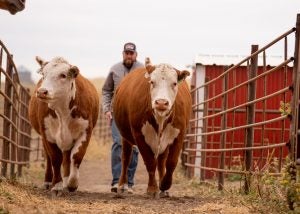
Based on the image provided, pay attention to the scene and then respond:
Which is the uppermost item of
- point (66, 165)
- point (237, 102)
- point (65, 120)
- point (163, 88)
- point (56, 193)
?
point (237, 102)

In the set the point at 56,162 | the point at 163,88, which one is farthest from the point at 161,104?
the point at 56,162

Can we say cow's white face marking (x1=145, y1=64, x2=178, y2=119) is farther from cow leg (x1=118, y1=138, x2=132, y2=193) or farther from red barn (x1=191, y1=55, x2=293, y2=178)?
red barn (x1=191, y1=55, x2=293, y2=178)

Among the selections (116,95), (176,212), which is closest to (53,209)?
(176,212)

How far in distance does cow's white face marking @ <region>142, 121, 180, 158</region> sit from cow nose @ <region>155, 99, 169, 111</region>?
2.11 ft

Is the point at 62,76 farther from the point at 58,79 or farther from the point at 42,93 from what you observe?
the point at 42,93

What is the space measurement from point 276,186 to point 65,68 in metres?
2.93

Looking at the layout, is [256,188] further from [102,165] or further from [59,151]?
[102,165]

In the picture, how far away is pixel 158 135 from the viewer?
7.06m

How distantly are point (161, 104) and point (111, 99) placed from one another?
3274mm

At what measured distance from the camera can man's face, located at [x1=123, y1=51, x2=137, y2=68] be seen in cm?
925

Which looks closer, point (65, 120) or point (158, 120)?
point (158, 120)

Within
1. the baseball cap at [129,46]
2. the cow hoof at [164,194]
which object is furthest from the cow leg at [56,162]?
the baseball cap at [129,46]

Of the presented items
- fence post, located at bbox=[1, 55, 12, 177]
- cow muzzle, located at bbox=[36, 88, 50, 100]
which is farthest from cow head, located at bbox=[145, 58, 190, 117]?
fence post, located at bbox=[1, 55, 12, 177]

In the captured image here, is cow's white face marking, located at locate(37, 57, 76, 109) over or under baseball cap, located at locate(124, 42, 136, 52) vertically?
under
